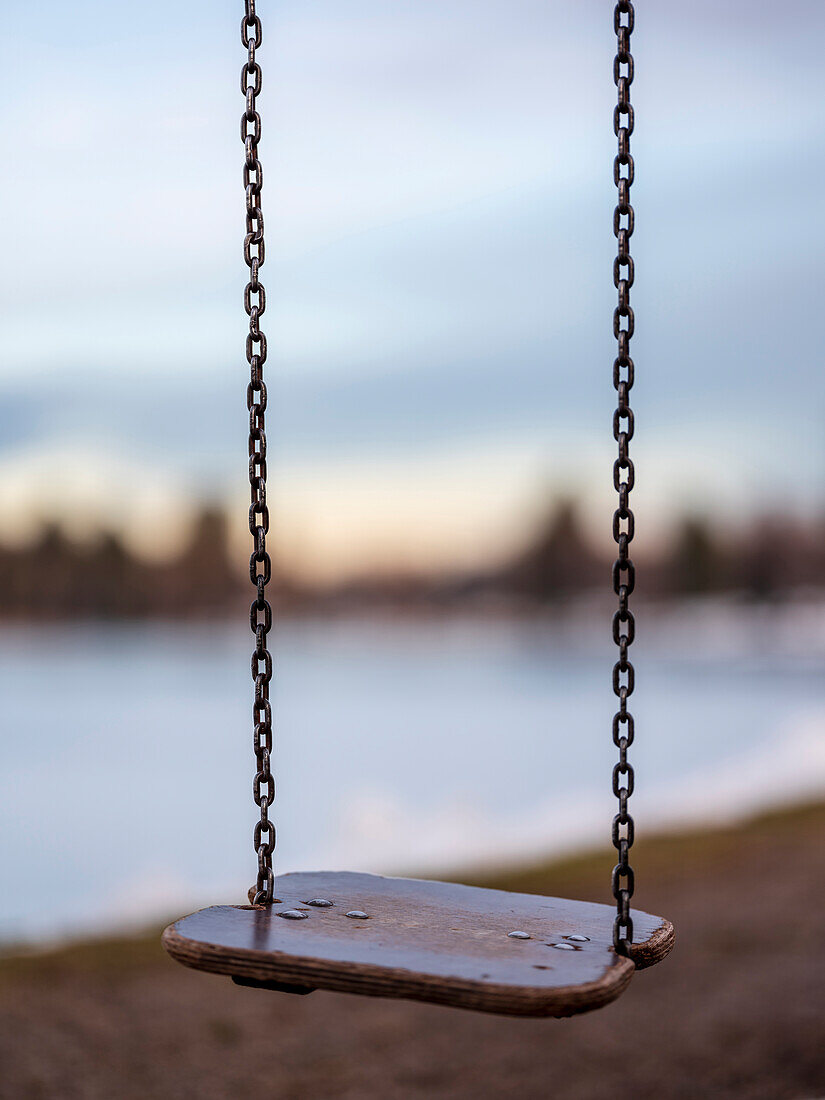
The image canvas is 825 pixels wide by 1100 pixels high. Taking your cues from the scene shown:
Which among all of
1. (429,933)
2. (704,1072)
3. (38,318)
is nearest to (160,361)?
(38,318)

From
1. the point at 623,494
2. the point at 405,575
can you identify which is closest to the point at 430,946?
the point at 623,494

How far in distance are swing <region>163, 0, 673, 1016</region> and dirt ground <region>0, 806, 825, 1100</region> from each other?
2604mm

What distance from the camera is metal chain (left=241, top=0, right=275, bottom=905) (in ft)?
5.39

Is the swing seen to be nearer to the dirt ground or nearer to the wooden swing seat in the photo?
the wooden swing seat

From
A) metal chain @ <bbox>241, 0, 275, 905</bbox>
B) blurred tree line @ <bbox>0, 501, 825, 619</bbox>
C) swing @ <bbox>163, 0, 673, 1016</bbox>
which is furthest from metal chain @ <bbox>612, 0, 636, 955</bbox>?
blurred tree line @ <bbox>0, 501, 825, 619</bbox>

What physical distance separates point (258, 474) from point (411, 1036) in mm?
3397

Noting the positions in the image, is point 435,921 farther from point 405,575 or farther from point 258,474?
point 405,575

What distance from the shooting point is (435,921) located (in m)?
1.59

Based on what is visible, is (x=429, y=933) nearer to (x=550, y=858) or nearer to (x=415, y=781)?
(x=550, y=858)

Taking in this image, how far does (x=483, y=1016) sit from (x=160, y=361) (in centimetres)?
875

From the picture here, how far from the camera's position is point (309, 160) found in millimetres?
8109

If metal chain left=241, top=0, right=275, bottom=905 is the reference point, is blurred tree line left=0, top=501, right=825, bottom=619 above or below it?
below

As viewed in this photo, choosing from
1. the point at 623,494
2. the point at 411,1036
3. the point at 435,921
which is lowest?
the point at 411,1036

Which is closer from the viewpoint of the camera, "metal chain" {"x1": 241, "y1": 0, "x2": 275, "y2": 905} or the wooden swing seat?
the wooden swing seat
